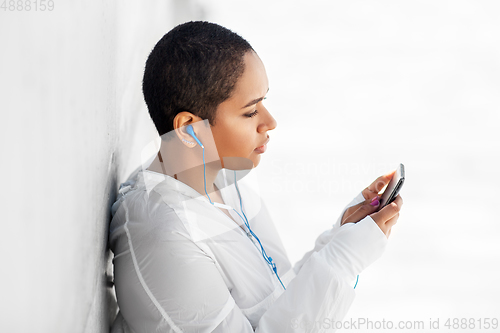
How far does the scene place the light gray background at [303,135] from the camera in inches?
19.0

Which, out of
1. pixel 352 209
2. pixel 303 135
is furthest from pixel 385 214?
pixel 303 135

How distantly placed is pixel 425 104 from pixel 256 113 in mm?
2389

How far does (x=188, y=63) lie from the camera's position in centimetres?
84

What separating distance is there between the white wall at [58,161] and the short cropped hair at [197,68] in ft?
0.32

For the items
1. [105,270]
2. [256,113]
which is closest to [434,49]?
[256,113]

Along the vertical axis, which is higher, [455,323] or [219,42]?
[219,42]

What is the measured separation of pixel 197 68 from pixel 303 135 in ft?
7.05

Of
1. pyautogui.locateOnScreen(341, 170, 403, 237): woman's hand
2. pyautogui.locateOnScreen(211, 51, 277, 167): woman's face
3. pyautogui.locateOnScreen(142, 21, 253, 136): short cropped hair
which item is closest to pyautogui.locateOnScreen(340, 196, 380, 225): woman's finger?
pyautogui.locateOnScreen(341, 170, 403, 237): woman's hand

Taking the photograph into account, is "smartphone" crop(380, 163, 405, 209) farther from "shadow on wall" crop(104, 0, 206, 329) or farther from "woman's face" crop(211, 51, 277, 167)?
"shadow on wall" crop(104, 0, 206, 329)

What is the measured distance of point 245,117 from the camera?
89 cm

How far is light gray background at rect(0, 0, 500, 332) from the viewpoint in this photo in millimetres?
481

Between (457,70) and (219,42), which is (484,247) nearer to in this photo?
(457,70)

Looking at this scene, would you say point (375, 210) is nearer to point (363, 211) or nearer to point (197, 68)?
point (363, 211)

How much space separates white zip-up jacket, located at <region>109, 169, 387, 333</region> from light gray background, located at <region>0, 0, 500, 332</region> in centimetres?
6
